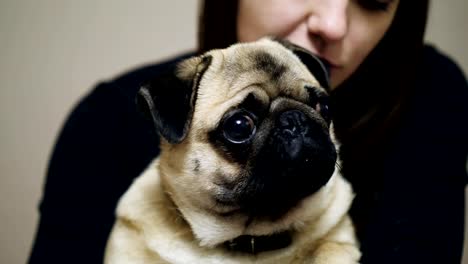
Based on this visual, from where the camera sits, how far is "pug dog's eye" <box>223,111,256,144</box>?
3.38 feet

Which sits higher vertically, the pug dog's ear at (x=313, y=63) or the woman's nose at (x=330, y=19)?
the woman's nose at (x=330, y=19)

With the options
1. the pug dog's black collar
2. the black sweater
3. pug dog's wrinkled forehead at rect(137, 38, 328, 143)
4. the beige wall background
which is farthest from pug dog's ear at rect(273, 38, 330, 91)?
the beige wall background

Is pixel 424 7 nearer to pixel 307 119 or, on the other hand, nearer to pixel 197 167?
pixel 307 119

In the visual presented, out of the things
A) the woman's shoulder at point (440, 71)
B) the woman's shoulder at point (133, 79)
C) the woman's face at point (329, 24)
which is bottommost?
the woman's shoulder at point (133, 79)

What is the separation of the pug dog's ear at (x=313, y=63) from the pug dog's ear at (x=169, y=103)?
0.35 metres

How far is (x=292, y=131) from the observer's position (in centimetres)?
101

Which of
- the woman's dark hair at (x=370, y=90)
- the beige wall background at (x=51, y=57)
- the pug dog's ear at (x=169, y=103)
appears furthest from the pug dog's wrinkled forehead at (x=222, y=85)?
the beige wall background at (x=51, y=57)

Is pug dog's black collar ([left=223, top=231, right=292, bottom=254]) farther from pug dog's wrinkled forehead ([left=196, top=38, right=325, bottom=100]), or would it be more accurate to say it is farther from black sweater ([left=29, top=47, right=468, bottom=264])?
pug dog's wrinkled forehead ([left=196, top=38, right=325, bottom=100])

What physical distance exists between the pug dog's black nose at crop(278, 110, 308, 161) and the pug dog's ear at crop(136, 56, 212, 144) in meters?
0.23

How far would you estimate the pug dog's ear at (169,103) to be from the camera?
3.34ft

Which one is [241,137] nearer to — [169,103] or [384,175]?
[169,103]

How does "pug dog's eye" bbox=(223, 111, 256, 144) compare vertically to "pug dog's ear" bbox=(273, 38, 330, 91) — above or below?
below

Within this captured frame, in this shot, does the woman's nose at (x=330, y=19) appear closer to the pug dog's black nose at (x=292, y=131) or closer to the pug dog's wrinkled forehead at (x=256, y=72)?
the pug dog's wrinkled forehead at (x=256, y=72)

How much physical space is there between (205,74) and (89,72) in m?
1.43
